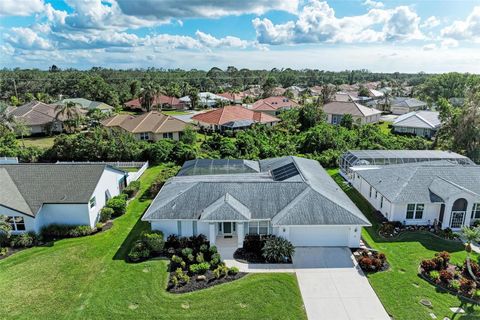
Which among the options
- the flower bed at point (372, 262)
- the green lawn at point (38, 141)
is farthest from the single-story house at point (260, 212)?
the green lawn at point (38, 141)

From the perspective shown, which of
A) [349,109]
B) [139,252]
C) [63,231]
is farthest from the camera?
[349,109]

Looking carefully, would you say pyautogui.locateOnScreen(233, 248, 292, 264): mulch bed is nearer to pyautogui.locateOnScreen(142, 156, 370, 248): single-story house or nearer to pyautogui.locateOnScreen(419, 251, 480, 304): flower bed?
pyautogui.locateOnScreen(142, 156, 370, 248): single-story house

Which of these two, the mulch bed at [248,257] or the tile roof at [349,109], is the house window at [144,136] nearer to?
the mulch bed at [248,257]

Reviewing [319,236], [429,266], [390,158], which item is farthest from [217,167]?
[429,266]

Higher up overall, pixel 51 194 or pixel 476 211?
pixel 51 194

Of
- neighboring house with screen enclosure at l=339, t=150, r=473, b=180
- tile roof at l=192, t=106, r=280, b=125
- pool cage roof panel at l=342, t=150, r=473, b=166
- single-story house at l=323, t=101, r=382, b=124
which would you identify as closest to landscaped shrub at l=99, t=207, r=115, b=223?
neighboring house with screen enclosure at l=339, t=150, r=473, b=180

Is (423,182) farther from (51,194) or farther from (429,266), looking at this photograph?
(51,194)

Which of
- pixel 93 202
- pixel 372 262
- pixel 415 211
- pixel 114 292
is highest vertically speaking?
pixel 93 202

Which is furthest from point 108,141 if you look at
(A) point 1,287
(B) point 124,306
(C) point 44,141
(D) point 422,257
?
(D) point 422,257
